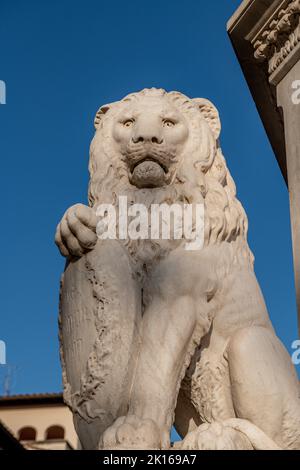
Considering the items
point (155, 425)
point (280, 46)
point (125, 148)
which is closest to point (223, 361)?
point (155, 425)

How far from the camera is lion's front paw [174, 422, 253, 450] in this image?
338 centimetres

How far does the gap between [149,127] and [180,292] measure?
1058mm

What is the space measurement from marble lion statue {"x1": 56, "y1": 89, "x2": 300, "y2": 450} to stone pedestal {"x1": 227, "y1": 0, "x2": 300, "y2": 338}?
0.54m

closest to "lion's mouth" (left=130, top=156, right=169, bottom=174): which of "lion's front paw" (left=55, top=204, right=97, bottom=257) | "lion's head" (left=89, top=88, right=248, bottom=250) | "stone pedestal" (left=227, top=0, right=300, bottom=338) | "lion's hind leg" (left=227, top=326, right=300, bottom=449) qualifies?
"lion's head" (left=89, top=88, right=248, bottom=250)

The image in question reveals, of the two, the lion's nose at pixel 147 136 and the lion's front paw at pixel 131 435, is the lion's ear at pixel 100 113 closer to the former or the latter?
the lion's nose at pixel 147 136

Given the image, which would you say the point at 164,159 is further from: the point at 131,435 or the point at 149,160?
the point at 131,435

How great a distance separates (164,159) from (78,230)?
0.74 meters

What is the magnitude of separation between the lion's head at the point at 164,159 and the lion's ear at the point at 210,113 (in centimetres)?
8

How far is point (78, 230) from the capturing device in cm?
391

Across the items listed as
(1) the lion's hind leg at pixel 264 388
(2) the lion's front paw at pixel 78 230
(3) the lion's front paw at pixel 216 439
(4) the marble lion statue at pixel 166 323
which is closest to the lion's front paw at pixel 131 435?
(4) the marble lion statue at pixel 166 323

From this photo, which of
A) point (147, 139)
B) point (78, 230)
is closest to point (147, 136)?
point (147, 139)

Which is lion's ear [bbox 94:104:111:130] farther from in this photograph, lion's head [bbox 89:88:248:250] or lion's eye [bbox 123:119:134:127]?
lion's eye [bbox 123:119:134:127]

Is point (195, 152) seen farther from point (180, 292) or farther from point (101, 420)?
point (101, 420)

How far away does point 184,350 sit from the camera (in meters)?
3.79
